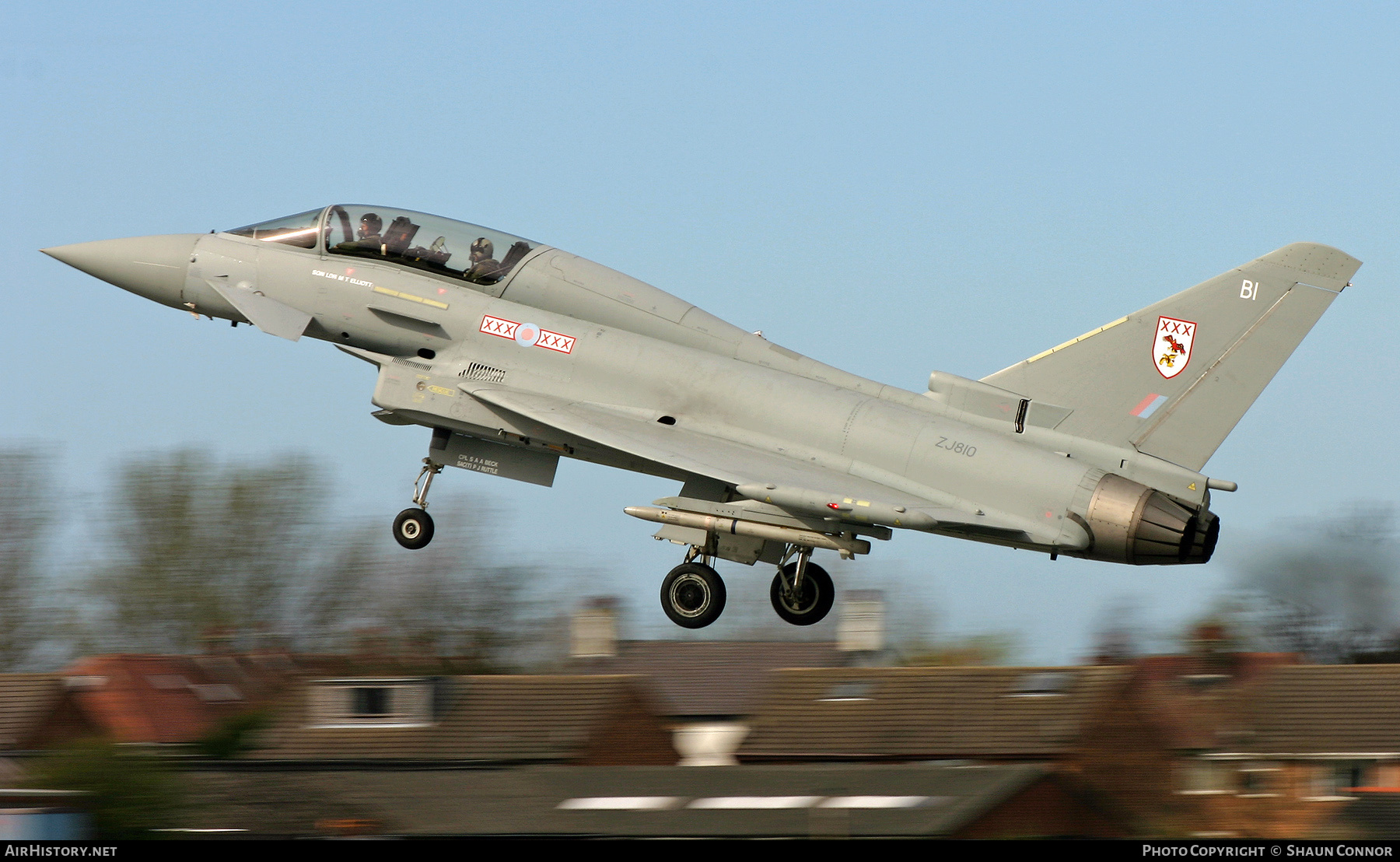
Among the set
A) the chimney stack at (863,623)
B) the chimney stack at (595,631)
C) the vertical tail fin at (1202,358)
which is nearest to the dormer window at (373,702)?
the chimney stack at (595,631)

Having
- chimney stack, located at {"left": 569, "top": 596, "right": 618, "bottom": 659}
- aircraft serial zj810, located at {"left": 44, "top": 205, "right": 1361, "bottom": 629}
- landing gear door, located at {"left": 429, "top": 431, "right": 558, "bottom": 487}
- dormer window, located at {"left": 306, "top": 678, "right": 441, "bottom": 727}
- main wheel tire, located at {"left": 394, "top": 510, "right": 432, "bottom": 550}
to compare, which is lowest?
dormer window, located at {"left": 306, "top": 678, "right": 441, "bottom": 727}

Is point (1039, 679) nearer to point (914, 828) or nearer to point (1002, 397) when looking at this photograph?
point (914, 828)

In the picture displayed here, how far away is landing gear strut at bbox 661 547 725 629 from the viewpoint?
16250 mm

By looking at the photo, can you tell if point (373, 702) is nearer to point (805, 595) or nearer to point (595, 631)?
point (595, 631)

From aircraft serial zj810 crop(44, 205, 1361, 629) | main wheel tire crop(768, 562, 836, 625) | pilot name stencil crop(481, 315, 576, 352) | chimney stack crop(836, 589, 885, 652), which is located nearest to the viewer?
aircraft serial zj810 crop(44, 205, 1361, 629)

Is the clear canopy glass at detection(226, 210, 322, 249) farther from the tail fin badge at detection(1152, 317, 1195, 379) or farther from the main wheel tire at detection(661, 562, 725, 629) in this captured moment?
the tail fin badge at detection(1152, 317, 1195, 379)

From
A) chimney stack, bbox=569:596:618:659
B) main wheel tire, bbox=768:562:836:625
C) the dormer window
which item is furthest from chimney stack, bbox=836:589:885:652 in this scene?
main wheel tire, bbox=768:562:836:625

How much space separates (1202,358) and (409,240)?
8872 mm

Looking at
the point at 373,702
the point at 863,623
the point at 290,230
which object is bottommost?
→ the point at 373,702

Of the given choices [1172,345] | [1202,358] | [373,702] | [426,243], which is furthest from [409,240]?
[373,702]

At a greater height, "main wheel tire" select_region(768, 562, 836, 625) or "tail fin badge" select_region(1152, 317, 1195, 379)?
"tail fin badge" select_region(1152, 317, 1195, 379)

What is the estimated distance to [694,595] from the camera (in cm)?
1628

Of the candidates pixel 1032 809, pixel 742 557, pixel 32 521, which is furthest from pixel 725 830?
pixel 32 521

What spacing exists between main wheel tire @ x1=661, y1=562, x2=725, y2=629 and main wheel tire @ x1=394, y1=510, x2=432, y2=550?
2.85 metres
